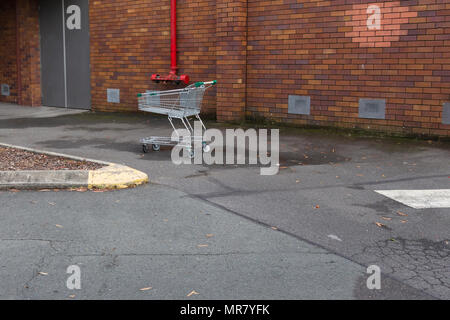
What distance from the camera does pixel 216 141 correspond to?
10562 millimetres

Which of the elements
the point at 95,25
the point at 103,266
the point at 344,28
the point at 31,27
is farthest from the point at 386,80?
the point at 31,27

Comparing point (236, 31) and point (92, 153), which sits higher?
point (236, 31)

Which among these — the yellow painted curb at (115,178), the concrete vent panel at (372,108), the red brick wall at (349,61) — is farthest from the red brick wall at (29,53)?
the yellow painted curb at (115,178)

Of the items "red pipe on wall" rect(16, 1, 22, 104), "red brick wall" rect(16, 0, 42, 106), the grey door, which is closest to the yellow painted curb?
the grey door

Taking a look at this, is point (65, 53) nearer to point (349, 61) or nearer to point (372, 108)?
point (349, 61)

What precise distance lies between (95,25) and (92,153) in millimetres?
7603

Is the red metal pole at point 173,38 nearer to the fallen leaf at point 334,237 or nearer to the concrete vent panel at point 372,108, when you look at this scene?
the concrete vent panel at point 372,108

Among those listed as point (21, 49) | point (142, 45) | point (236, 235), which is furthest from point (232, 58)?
point (21, 49)

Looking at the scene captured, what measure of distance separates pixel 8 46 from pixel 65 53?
2.67m

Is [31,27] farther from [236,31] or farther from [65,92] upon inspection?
[236,31]

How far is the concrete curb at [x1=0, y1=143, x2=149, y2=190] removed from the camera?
22.5 feet

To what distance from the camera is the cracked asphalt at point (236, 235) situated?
401 centimetres

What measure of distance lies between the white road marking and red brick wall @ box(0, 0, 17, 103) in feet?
48.3
